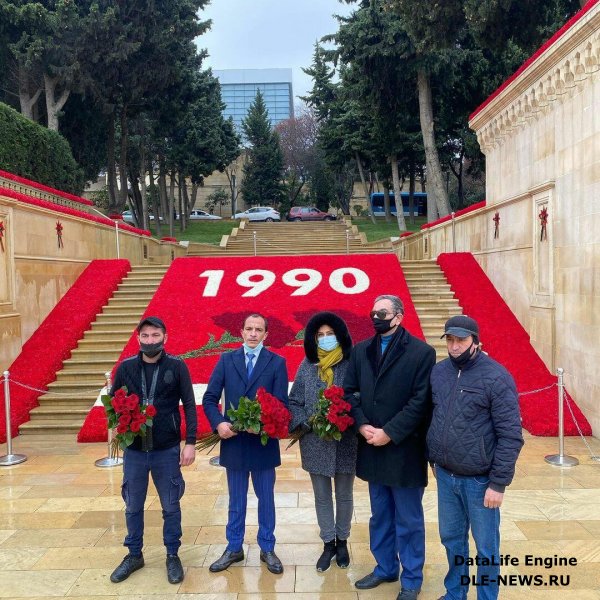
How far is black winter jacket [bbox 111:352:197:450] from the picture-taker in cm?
438

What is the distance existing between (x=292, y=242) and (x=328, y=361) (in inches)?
945

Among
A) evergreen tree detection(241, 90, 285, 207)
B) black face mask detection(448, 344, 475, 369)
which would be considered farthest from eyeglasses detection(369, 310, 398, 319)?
evergreen tree detection(241, 90, 285, 207)

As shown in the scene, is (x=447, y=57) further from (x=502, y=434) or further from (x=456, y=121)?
(x=502, y=434)

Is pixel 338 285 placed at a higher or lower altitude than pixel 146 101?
lower

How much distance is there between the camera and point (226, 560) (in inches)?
177

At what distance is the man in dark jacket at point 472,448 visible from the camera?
137 inches

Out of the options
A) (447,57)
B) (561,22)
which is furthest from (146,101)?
(561,22)

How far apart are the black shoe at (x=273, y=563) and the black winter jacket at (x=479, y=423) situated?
162cm

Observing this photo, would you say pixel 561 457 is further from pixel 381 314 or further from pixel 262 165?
pixel 262 165

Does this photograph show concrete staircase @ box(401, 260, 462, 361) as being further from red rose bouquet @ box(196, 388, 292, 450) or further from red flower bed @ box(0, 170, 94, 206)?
red flower bed @ box(0, 170, 94, 206)

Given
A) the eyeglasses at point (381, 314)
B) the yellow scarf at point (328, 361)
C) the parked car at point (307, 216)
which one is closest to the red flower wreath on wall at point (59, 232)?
the yellow scarf at point (328, 361)

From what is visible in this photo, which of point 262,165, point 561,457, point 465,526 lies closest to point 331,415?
point 465,526

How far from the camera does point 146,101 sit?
27.0 metres

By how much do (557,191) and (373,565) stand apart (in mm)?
7268
